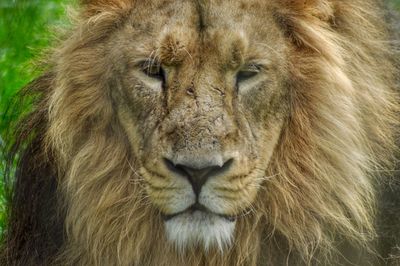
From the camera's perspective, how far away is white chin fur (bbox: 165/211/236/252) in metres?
4.86

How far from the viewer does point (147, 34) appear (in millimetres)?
5145

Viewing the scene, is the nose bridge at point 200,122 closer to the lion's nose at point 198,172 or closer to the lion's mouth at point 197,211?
the lion's nose at point 198,172

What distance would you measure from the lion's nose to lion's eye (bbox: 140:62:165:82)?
19.6 inches

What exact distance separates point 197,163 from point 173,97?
439mm

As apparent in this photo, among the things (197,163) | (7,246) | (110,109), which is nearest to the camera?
(197,163)

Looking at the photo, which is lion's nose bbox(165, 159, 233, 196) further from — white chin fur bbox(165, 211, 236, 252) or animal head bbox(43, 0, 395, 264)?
white chin fur bbox(165, 211, 236, 252)

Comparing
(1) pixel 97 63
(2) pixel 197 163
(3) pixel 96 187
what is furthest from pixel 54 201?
(2) pixel 197 163

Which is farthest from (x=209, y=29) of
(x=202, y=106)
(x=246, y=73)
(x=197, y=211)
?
(x=197, y=211)

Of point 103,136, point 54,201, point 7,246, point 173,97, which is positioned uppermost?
point 173,97

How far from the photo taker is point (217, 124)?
16.0 feet

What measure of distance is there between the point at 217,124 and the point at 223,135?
0.06 metres

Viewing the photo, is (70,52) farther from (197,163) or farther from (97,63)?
(197,163)

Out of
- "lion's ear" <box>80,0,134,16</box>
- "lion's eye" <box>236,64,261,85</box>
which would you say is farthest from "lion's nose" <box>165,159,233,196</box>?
"lion's ear" <box>80,0,134,16</box>

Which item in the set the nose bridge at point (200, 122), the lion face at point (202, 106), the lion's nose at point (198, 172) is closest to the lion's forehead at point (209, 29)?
the lion face at point (202, 106)
